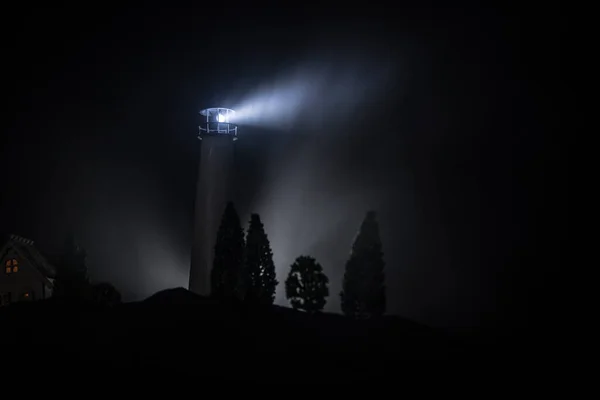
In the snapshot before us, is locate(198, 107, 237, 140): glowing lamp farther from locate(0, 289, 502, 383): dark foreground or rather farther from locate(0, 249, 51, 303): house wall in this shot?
locate(0, 249, 51, 303): house wall

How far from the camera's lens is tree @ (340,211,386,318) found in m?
27.5

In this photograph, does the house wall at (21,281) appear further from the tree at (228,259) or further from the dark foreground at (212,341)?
the tree at (228,259)

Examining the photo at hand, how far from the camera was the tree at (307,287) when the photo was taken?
2841 cm

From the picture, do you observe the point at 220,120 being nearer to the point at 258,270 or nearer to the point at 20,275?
the point at 258,270

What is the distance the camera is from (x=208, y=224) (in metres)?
37.3

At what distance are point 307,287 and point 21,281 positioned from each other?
25.0m

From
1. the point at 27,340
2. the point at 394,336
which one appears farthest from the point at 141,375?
the point at 394,336

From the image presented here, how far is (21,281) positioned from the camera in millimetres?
36312

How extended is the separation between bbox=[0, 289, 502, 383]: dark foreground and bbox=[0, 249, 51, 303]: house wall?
7.93 metres

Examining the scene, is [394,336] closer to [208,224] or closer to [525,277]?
[525,277]

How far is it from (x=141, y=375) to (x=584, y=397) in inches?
871

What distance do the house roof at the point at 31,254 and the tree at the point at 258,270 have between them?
19.5m

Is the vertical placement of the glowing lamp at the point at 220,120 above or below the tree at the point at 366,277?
above

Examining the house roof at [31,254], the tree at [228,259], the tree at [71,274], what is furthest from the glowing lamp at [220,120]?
the house roof at [31,254]
